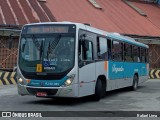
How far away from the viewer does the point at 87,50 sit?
13.1m

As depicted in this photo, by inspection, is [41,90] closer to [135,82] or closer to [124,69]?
[124,69]

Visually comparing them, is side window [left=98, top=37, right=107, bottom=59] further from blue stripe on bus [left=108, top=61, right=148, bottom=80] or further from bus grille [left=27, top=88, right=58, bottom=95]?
bus grille [left=27, top=88, right=58, bottom=95]

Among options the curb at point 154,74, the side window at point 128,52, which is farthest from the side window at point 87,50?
the curb at point 154,74

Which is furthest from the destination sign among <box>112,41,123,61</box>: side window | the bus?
<box>112,41,123,61</box>: side window

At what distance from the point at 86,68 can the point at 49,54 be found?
4.78 feet

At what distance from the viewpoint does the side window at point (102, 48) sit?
14.4 meters

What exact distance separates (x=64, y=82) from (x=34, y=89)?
42.4 inches

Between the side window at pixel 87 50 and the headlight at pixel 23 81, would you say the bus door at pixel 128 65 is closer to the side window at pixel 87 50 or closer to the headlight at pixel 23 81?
the side window at pixel 87 50

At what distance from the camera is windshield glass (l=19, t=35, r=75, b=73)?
12.3 metres

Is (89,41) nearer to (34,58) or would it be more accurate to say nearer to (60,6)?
(34,58)

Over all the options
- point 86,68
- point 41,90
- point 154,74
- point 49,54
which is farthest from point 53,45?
point 154,74

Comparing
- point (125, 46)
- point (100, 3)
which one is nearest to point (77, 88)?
point (125, 46)

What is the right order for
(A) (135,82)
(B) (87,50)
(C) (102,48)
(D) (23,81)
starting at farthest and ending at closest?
(A) (135,82) < (C) (102,48) < (B) (87,50) < (D) (23,81)

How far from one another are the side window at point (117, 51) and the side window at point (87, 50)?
267 centimetres
